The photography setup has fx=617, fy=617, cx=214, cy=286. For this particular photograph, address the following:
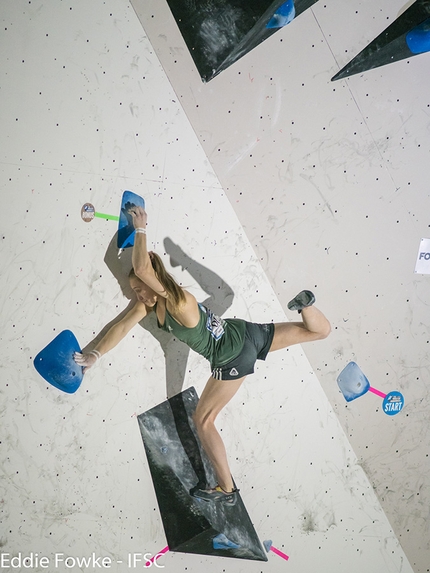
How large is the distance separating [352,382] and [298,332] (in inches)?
19.6

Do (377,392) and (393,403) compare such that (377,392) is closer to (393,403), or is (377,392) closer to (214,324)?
(393,403)

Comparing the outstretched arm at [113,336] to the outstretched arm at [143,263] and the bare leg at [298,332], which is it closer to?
the outstretched arm at [143,263]

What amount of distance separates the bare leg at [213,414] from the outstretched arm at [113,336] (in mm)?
427

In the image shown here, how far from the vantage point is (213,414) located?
103 inches

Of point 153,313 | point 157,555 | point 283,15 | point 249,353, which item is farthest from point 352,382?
point 283,15

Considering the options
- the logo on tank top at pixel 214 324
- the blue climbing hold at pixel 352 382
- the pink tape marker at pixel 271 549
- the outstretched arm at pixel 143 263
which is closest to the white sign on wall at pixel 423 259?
the blue climbing hold at pixel 352 382

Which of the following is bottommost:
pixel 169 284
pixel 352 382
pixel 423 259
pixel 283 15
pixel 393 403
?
pixel 393 403

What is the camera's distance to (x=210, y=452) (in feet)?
8.64

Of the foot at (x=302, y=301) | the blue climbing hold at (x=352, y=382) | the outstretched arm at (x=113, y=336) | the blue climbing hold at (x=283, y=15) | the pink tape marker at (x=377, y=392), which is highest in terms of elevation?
the blue climbing hold at (x=283, y=15)

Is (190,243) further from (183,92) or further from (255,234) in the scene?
(183,92)

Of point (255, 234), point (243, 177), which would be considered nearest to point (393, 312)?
point (255, 234)

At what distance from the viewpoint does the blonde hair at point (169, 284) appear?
2.35m

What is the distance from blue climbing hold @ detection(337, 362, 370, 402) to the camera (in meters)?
2.93

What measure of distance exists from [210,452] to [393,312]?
1.12 m
